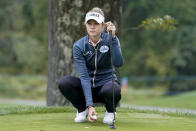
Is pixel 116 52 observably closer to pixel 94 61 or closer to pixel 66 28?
pixel 94 61

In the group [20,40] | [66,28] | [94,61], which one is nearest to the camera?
[94,61]

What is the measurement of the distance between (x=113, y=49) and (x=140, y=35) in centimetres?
2344

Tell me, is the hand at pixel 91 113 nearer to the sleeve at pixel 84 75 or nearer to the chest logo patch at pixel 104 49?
the sleeve at pixel 84 75

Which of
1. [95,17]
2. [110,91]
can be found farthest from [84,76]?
[95,17]

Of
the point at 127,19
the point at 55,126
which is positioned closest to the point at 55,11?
the point at 55,126

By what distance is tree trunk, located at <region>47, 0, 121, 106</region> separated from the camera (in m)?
7.89

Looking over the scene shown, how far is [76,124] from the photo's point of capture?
5215mm

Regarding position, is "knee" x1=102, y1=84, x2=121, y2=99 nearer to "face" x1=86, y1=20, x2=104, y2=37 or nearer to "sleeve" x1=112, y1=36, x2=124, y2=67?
"sleeve" x1=112, y1=36, x2=124, y2=67

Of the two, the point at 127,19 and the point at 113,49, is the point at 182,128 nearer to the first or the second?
the point at 113,49

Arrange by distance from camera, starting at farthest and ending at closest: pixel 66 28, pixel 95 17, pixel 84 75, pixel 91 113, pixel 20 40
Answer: pixel 20 40
pixel 66 28
pixel 84 75
pixel 95 17
pixel 91 113

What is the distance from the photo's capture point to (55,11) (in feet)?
26.6

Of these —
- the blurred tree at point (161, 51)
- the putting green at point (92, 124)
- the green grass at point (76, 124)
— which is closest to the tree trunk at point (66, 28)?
the green grass at point (76, 124)

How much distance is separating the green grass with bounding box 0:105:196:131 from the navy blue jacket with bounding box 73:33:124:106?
0.46m

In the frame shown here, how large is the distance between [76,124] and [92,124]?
18cm
